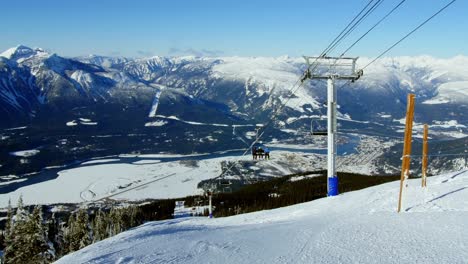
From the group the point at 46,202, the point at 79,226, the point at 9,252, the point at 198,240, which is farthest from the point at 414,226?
the point at 46,202

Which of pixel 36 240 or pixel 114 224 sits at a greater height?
pixel 36 240

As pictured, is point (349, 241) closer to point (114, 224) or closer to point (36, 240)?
point (36, 240)

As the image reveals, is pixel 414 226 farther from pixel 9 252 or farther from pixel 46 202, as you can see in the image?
pixel 46 202

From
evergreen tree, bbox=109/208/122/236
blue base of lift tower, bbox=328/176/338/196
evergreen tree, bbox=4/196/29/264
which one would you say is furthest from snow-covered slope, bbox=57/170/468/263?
evergreen tree, bbox=109/208/122/236

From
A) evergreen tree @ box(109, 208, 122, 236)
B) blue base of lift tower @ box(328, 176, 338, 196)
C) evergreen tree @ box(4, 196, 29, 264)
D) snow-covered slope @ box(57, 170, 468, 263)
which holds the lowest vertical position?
evergreen tree @ box(109, 208, 122, 236)

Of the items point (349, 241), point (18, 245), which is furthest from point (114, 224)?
point (349, 241)

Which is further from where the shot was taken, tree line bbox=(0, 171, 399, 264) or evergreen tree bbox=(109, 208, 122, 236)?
evergreen tree bbox=(109, 208, 122, 236)

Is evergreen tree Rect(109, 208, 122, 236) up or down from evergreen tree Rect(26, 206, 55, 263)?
down

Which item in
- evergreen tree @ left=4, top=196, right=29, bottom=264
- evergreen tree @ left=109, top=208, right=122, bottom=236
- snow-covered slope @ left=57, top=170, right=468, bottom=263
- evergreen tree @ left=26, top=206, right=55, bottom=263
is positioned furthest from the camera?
evergreen tree @ left=109, top=208, right=122, bottom=236

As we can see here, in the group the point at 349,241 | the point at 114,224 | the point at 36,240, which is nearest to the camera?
the point at 349,241

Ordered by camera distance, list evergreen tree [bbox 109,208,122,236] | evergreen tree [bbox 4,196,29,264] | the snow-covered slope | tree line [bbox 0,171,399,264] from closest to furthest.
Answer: the snow-covered slope, evergreen tree [bbox 4,196,29,264], tree line [bbox 0,171,399,264], evergreen tree [bbox 109,208,122,236]

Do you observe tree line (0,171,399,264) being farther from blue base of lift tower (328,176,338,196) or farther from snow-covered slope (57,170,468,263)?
snow-covered slope (57,170,468,263)

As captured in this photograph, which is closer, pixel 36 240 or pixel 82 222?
pixel 36 240
